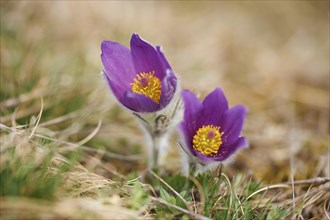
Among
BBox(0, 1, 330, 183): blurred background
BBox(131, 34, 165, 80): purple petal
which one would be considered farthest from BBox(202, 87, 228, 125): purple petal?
BBox(0, 1, 330, 183): blurred background

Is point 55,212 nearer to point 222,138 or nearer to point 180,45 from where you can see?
point 222,138

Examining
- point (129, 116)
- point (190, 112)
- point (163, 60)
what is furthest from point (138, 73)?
point (129, 116)

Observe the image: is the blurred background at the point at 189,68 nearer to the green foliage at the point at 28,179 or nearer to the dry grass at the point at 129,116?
the dry grass at the point at 129,116

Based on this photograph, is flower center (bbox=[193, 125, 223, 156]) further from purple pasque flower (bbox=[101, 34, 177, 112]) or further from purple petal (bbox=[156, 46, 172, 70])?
purple petal (bbox=[156, 46, 172, 70])

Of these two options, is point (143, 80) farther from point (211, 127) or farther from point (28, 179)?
point (28, 179)

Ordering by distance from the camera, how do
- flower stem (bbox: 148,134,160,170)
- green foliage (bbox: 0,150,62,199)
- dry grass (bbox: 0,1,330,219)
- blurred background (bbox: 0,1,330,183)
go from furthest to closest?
blurred background (bbox: 0,1,330,183) < flower stem (bbox: 148,134,160,170) < dry grass (bbox: 0,1,330,219) < green foliage (bbox: 0,150,62,199)

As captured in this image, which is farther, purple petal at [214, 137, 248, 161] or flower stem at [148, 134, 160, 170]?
flower stem at [148, 134, 160, 170]
